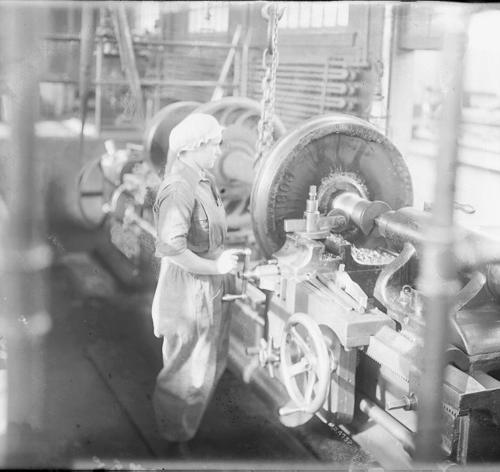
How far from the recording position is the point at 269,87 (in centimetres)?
303

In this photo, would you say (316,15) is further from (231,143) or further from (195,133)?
(195,133)

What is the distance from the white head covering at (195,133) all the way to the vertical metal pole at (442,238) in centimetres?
101

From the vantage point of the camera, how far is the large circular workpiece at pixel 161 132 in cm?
421

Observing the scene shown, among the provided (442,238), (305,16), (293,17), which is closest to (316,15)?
(305,16)

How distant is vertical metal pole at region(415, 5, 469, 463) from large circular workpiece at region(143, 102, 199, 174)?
275 cm

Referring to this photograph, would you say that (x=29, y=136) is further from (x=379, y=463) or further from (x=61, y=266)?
(x=379, y=463)

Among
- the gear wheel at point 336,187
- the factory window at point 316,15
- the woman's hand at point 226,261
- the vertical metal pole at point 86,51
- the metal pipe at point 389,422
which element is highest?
the factory window at point 316,15

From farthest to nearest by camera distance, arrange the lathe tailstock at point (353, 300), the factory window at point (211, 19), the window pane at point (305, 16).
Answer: the factory window at point (211, 19) < the window pane at point (305, 16) < the lathe tailstock at point (353, 300)

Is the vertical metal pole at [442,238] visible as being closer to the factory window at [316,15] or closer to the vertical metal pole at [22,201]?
the vertical metal pole at [22,201]

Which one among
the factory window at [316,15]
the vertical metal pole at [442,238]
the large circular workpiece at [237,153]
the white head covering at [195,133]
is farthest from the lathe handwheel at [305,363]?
the factory window at [316,15]

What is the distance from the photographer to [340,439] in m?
2.98

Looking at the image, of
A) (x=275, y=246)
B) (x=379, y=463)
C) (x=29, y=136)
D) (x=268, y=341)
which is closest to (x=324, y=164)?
(x=275, y=246)

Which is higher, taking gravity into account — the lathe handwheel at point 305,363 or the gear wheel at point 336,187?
the gear wheel at point 336,187

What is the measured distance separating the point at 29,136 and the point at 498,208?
3.43 m
